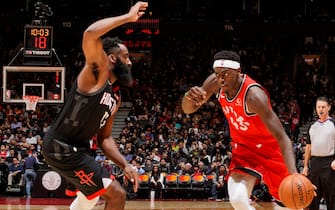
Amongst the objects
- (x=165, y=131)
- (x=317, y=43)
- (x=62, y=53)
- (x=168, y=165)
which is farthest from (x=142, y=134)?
(x=317, y=43)

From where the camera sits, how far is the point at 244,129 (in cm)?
550

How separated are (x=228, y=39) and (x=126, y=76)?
762 inches

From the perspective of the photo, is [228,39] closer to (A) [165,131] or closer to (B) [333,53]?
(B) [333,53]

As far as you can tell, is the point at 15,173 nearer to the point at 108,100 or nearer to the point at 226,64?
the point at 226,64

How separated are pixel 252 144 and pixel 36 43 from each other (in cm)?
849

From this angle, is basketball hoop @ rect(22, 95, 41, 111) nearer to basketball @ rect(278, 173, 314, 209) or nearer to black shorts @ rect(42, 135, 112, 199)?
black shorts @ rect(42, 135, 112, 199)

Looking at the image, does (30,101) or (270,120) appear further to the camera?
(30,101)

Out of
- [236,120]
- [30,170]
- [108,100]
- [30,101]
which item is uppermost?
[108,100]

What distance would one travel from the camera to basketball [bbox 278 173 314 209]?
4.69 metres

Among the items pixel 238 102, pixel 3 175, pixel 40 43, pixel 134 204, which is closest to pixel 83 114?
pixel 238 102

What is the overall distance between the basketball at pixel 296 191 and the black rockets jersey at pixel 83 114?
4.87 ft

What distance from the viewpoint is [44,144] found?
190 inches

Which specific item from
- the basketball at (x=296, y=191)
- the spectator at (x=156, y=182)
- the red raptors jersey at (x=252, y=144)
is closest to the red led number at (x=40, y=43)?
the spectator at (x=156, y=182)

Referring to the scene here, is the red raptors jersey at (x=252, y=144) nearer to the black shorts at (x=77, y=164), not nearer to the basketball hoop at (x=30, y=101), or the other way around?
the black shorts at (x=77, y=164)
